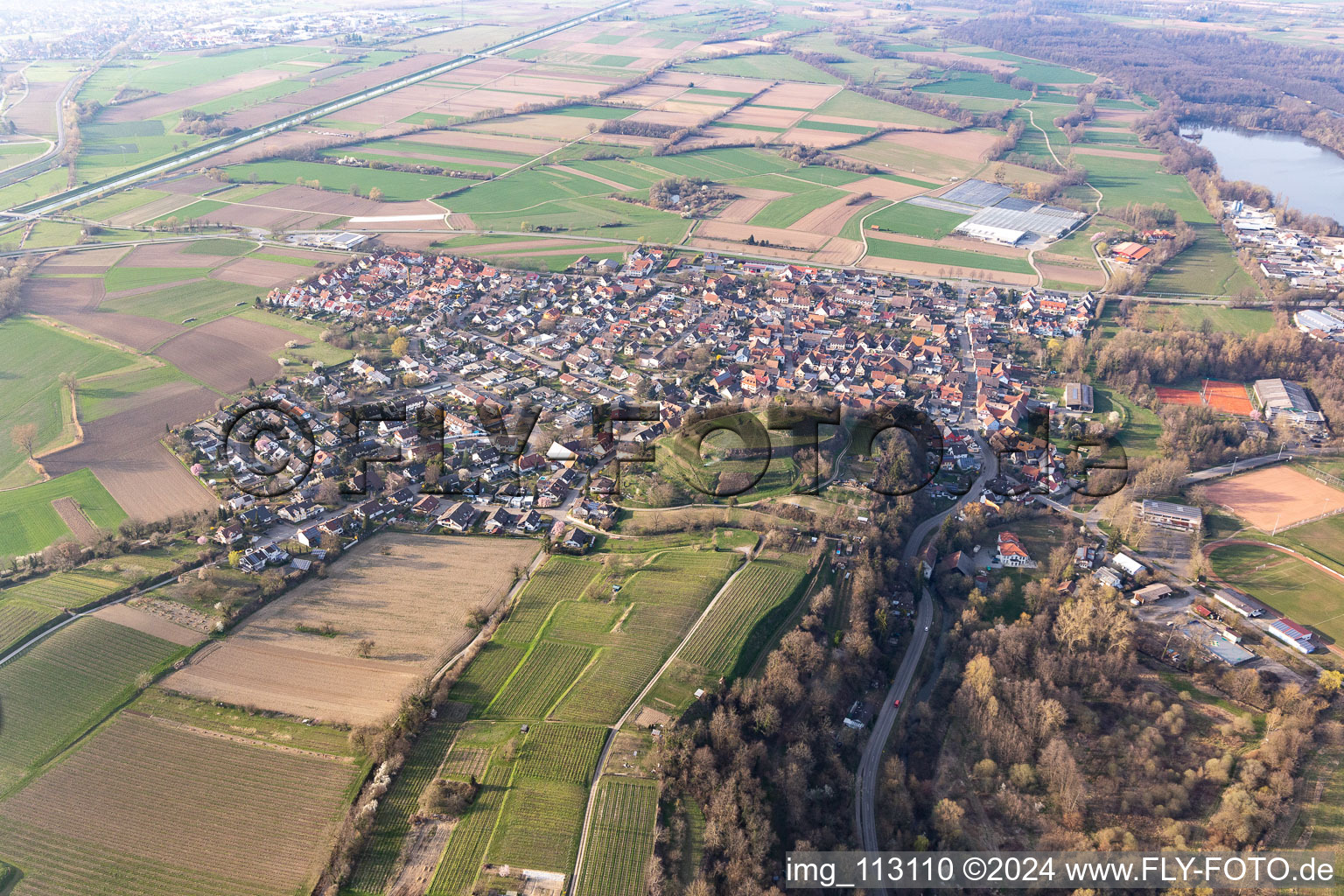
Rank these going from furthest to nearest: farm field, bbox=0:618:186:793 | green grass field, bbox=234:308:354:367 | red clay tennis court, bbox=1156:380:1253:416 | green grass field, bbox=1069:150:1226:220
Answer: green grass field, bbox=1069:150:1226:220 → green grass field, bbox=234:308:354:367 → red clay tennis court, bbox=1156:380:1253:416 → farm field, bbox=0:618:186:793

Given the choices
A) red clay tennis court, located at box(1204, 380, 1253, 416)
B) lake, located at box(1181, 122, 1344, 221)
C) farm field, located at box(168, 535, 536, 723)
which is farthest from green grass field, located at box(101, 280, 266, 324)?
lake, located at box(1181, 122, 1344, 221)

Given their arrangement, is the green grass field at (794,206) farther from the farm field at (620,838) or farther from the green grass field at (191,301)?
the farm field at (620,838)

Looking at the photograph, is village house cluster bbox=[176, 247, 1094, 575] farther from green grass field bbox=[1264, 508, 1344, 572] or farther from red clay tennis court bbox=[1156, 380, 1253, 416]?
green grass field bbox=[1264, 508, 1344, 572]

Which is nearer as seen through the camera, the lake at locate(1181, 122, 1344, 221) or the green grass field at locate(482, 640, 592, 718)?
the green grass field at locate(482, 640, 592, 718)

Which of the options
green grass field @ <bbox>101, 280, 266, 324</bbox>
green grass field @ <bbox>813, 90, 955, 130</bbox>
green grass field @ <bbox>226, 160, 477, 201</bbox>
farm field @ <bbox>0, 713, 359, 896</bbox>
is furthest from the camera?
green grass field @ <bbox>813, 90, 955, 130</bbox>

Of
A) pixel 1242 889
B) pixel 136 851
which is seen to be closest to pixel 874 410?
pixel 1242 889
